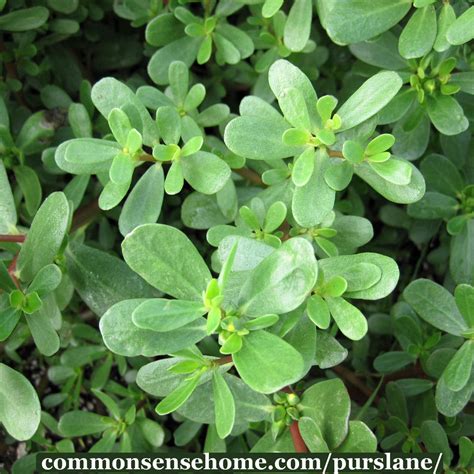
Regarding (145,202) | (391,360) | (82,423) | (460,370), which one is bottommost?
(82,423)

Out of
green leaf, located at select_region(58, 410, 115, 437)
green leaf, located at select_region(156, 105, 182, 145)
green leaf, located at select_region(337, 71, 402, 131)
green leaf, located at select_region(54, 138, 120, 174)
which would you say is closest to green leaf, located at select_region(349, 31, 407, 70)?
green leaf, located at select_region(337, 71, 402, 131)

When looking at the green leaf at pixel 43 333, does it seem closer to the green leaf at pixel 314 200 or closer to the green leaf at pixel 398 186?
the green leaf at pixel 314 200

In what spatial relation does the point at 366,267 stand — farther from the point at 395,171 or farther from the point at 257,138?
the point at 257,138

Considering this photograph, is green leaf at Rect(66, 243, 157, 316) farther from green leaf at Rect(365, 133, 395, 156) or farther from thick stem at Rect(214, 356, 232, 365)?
green leaf at Rect(365, 133, 395, 156)

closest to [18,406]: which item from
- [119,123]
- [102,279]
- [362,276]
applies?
[102,279]

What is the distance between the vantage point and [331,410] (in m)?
1.13

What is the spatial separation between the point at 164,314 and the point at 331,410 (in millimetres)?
371

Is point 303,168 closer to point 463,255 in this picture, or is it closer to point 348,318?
point 348,318

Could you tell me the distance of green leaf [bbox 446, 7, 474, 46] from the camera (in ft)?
3.64

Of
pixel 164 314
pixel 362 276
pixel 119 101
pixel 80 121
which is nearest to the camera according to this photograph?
pixel 164 314

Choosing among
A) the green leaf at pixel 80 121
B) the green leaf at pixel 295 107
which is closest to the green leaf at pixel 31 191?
the green leaf at pixel 80 121

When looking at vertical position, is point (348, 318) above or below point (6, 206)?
above

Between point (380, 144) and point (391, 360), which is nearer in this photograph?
point (380, 144)

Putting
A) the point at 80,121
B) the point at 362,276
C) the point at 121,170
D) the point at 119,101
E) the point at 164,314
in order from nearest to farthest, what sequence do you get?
the point at 164,314
the point at 362,276
the point at 121,170
the point at 119,101
the point at 80,121
